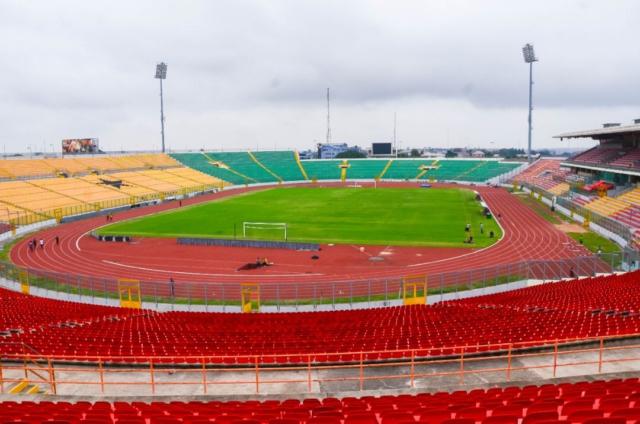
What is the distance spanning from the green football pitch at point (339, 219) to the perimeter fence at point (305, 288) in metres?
11.3

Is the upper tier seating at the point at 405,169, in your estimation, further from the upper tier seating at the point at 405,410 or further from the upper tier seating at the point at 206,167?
the upper tier seating at the point at 405,410

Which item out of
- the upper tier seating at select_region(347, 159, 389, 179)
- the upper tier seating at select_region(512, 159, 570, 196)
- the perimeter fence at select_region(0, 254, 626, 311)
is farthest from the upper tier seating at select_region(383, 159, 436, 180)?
the perimeter fence at select_region(0, 254, 626, 311)

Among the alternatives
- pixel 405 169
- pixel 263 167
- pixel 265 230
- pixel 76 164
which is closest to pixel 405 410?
pixel 265 230

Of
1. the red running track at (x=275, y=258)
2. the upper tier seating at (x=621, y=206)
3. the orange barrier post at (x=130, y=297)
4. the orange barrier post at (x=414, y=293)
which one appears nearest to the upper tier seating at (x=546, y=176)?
the upper tier seating at (x=621, y=206)

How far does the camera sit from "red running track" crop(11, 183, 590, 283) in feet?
114

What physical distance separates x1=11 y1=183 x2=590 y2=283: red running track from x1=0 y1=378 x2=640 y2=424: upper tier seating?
2366 cm

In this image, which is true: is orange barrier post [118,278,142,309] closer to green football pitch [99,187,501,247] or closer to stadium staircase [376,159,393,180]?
green football pitch [99,187,501,247]

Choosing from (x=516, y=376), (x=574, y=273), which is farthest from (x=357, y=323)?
(x=574, y=273)

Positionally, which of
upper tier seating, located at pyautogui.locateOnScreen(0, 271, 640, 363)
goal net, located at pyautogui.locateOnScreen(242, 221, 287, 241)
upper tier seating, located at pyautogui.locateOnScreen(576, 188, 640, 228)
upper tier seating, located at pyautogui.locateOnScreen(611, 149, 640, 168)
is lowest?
goal net, located at pyautogui.locateOnScreen(242, 221, 287, 241)

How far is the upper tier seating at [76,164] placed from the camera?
79188 millimetres

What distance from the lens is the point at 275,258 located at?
131 feet

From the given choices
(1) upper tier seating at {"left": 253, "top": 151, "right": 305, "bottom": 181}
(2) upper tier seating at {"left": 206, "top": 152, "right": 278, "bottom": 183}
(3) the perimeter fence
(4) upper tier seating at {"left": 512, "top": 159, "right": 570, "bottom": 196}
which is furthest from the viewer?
(1) upper tier seating at {"left": 253, "top": 151, "right": 305, "bottom": 181}

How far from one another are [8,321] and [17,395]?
31.8 ft

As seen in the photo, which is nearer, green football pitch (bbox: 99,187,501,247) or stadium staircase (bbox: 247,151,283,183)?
green football pitch (bbox: 99,187,501,247)
